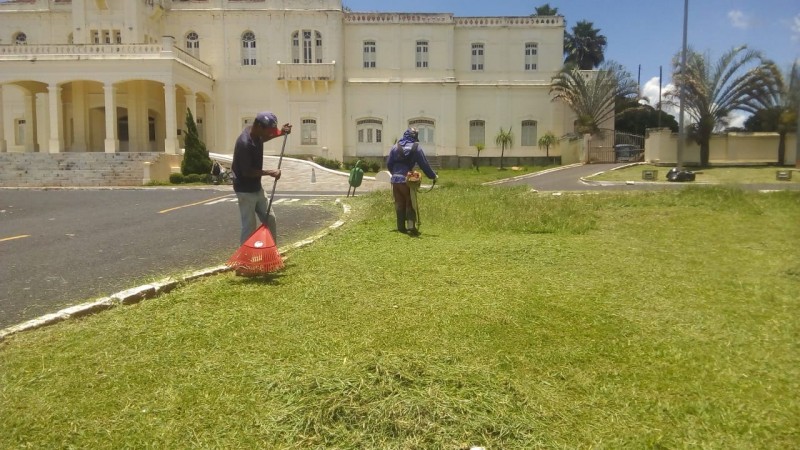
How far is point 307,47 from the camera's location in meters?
37.1

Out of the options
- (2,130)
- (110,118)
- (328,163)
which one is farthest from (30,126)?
(328,163)

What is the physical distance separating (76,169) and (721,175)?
28.1 metres

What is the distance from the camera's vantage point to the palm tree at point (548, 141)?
3788 cm

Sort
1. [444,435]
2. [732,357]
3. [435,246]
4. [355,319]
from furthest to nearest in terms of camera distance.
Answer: [435,246] → [355,319] → [732,357] → [444,435]

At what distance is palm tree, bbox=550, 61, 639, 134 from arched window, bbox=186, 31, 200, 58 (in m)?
21.7

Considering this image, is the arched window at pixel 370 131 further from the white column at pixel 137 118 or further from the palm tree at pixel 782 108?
the palm tree at pixel 782 108

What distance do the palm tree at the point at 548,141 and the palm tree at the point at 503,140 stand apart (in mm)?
1859

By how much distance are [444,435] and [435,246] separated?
15.0 ft

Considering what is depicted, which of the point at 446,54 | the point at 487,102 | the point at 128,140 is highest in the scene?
the point at 446,54

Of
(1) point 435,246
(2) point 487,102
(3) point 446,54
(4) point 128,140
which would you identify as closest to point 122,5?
(4) point 128,140

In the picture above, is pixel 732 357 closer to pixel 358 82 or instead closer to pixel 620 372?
pixel 620 372

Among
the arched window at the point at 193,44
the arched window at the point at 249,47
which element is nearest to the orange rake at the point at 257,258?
the arched window at the point at 249,47

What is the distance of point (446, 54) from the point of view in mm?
38062

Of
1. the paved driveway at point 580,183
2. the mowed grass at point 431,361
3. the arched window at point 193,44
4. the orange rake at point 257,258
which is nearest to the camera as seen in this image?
the mowed grass at point 431,361
